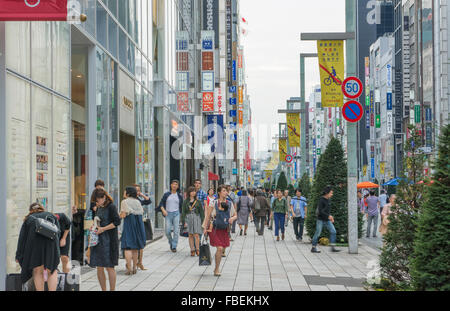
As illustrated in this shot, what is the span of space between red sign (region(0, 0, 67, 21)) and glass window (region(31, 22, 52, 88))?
8.14 ft

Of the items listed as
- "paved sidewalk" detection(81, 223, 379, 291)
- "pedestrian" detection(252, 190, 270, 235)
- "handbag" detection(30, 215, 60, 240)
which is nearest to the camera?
"handbag" detection(30, 215, 60, 240)

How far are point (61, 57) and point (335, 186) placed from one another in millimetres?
10401

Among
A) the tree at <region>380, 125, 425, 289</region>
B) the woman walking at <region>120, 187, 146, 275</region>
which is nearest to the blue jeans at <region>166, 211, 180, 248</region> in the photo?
the woman walking at <region>120, 187, 146, 275</region>

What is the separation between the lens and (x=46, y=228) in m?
8.52

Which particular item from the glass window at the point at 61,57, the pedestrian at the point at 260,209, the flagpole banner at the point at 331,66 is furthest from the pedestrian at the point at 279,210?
the glass window at the point at 61,57

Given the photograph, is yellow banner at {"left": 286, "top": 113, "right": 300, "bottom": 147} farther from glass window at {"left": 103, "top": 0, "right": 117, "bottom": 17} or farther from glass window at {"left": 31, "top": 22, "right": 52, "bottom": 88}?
glass window at {"left": 31, "top": 22, "right": 52, "bottom": 88}

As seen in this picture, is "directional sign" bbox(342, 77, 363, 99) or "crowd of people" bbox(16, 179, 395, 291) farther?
"directional sign" bbox(342, 77, 363, 99)

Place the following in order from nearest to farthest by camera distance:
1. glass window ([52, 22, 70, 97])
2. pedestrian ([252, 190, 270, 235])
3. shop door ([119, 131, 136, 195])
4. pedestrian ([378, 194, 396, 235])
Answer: pedestrian ([378, 194, 396, 235]) → glass window ([52, 22, 70, 97]) → shop door ([119, 131, 136, 195]) → pedestrian ([252, 190, 270, 235])

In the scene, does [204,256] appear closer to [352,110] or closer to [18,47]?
[18,47]

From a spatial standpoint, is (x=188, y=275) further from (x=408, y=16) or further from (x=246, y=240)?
(x=408, y=16)

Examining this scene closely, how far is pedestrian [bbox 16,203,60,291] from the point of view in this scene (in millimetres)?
8492

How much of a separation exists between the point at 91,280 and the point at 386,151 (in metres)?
80.7
